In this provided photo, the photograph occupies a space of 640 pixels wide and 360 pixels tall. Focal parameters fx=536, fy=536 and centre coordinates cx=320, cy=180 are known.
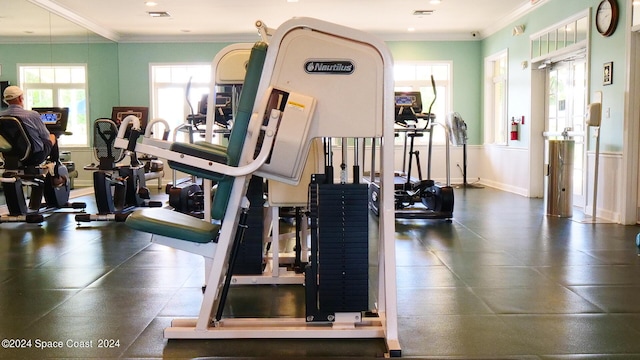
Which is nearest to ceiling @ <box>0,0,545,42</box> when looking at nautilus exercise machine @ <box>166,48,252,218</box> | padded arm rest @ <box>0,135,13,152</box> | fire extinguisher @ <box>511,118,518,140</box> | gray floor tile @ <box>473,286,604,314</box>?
fire extinguisher @ <box>511,118,518,140</box>

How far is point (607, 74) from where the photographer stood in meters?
6.24

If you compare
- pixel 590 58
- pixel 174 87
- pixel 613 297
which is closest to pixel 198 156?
pixel 613 297

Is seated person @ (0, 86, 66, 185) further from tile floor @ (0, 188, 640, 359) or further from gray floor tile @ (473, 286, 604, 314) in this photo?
gray floor tile @ (473, 286, 604, 314)

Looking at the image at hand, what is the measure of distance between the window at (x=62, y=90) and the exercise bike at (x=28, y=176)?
1203 mm

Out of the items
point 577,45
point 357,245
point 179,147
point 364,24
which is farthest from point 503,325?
point 364,24

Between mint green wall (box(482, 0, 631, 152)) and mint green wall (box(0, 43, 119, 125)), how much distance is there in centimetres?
769

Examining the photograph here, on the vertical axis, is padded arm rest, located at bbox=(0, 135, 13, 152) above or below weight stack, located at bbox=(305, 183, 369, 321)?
above

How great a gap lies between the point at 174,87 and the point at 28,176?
17.8 feet

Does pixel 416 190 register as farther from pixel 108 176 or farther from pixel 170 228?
pixel 170 228

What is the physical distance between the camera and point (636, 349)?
2422 mm

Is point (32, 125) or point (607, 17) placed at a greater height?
point (607, 17)

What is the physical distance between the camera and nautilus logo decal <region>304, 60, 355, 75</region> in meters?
2.35

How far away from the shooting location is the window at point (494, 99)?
34.8 feet

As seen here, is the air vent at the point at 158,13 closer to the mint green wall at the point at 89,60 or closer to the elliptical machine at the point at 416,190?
the mint green wall at the point at 89,60
